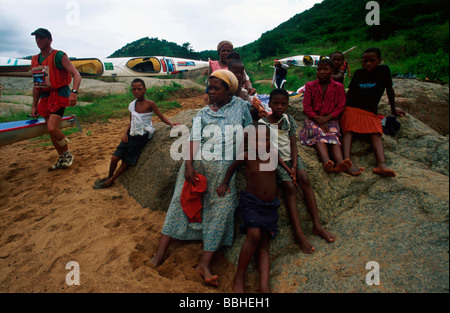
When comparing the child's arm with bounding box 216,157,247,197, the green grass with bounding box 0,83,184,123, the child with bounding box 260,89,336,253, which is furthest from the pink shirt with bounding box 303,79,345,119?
the green grass with bounding box 0,83,184,123

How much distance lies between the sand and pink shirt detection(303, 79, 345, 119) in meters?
2.05

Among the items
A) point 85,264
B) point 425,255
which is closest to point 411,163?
point 425,255

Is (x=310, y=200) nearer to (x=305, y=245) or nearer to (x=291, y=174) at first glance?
(x=291, y=174)

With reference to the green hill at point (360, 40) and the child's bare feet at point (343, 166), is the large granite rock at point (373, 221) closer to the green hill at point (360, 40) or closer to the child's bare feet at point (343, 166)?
the child's bare feet at point (343, 166)

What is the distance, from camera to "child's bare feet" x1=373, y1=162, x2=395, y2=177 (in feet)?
6.94

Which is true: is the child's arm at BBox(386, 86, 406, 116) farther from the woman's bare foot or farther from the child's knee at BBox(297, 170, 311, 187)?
the woman's bare foot

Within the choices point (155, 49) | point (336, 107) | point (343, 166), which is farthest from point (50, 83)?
point (155, 49)

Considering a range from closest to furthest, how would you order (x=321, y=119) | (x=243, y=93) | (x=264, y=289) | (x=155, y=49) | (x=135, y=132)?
1. (x=264, y=289)
2. (x=321, y=119)
3. (x=135, y=132)
4. (x=243, y=93)
5. (x=155, y=49)

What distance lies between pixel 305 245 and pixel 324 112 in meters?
1.63

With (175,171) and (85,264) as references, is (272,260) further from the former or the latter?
(85,264)

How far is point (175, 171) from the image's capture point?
274 cm

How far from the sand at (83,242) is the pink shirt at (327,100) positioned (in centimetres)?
205

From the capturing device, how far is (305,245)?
1.93 metres

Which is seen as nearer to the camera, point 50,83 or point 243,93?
point 243,93
